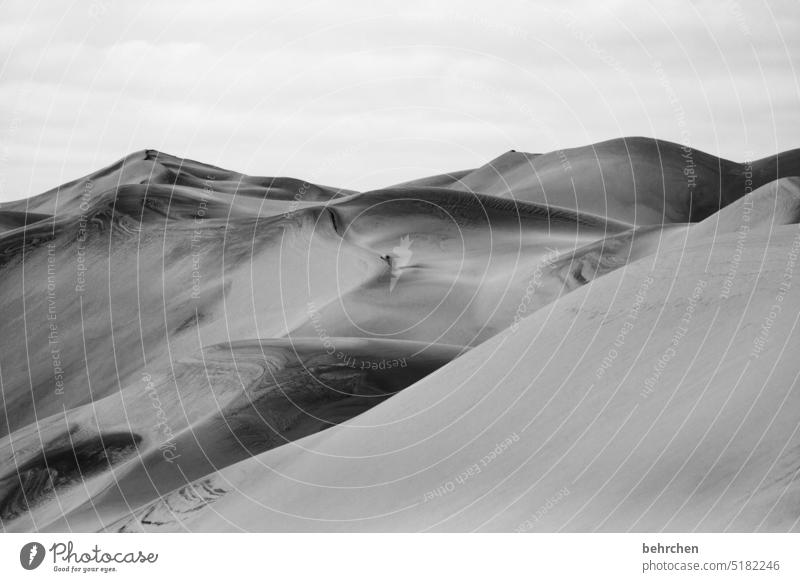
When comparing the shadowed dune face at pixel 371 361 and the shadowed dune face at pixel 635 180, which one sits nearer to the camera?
the shadowed dune face at pixel 371 361

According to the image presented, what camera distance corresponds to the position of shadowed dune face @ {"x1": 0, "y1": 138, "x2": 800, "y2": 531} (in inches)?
284

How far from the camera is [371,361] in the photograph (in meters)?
10.9

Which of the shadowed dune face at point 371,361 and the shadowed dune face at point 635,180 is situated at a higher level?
the shadowed dune face at point 635,180

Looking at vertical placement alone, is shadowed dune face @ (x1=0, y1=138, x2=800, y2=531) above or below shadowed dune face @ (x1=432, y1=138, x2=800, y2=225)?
below

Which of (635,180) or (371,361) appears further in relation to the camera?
(635,180)

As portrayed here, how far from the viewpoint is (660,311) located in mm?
8109

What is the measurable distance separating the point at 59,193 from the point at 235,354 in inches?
718

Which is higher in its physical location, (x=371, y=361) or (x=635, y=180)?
(x=635, y=180)

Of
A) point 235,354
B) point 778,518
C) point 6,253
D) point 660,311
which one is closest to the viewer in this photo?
point 778,518

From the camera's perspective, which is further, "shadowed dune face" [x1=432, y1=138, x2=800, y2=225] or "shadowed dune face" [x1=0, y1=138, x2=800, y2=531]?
"shadowed dune face" [x1=432, y1=138, x2=800, y2=225]

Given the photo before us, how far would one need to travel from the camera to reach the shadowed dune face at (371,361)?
7207mm
